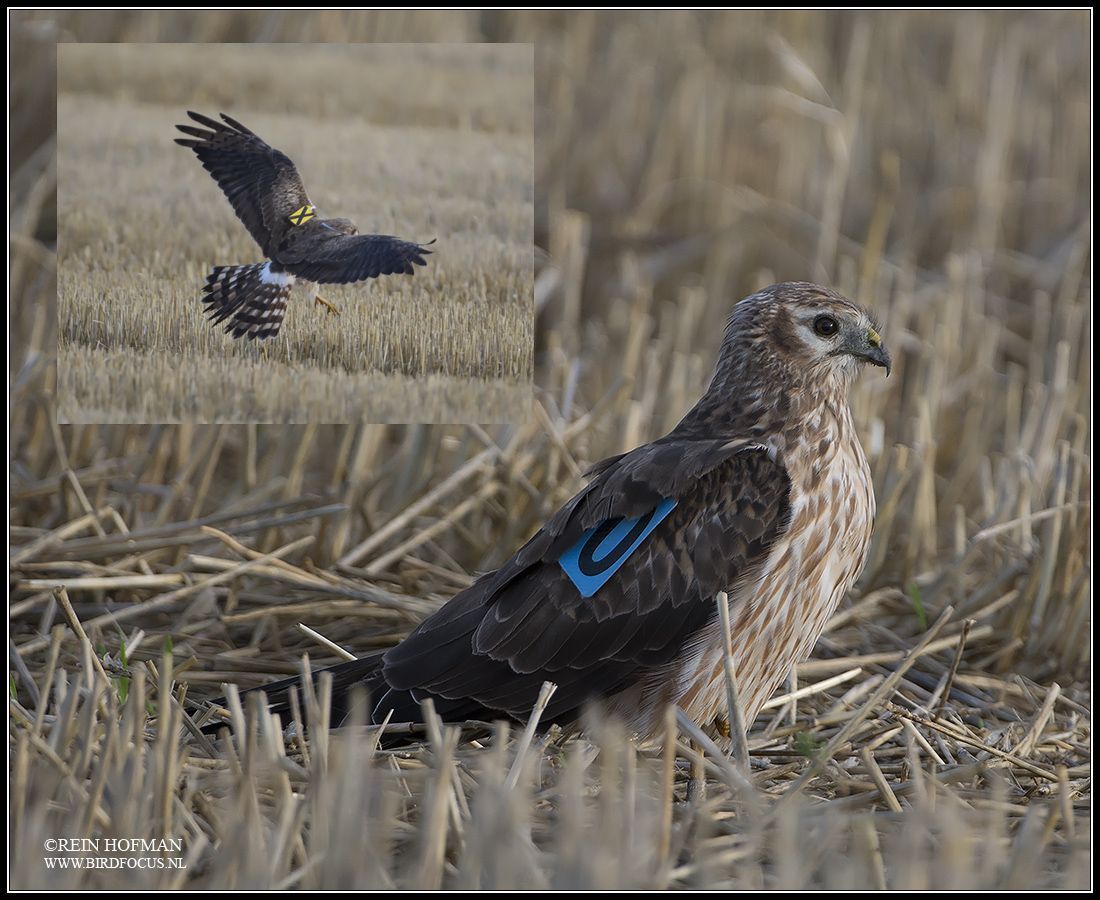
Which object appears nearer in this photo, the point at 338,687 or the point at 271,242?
the point at 338,687

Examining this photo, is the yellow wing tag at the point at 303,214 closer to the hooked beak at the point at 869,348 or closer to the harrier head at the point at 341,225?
the harrier head at the point at 341,225

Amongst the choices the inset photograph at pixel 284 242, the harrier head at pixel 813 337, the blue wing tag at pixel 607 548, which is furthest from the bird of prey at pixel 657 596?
the inset photograph at pixel 284 242

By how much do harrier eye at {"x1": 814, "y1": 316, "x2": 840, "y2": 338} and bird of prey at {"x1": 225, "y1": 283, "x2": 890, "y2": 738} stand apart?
361 mm

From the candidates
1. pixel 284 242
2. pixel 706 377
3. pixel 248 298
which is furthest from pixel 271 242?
pixel 706 377

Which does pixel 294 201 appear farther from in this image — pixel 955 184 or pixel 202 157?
pixel 955 184

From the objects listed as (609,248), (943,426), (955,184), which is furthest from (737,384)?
(955,184)

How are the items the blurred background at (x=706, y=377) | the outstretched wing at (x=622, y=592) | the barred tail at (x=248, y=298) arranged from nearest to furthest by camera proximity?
the outstretched wing at (x=622, y=592) < the barred tail at (x=248, y=298) < the blurred background at (x=706, y=377)

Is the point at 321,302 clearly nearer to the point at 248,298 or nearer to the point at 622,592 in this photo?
the point at 248,298

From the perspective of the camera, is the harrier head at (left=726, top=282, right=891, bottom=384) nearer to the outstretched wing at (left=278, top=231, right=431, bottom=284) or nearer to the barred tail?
the outstretched wing at (left=278, top=231, right=431, bottom=284)

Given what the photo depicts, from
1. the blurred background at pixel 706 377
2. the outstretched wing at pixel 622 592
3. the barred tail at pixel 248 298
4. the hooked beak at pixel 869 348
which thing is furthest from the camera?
the blurred background at pixel 706 377

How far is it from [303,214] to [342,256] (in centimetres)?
18

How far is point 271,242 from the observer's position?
4.07 meters

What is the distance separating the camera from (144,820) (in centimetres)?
A: 296

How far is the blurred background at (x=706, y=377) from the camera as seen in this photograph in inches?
184
